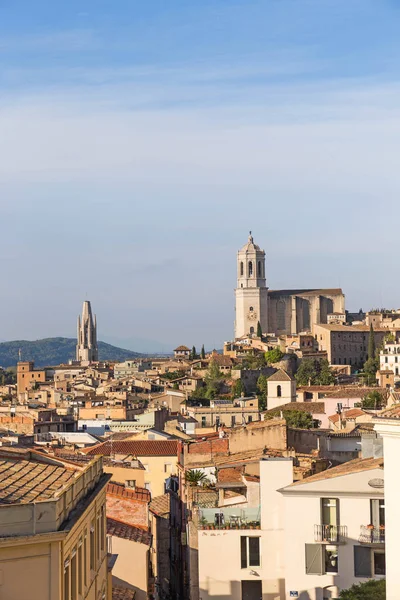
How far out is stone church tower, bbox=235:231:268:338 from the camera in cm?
17700

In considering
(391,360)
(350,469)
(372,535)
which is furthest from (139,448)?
(391,360)

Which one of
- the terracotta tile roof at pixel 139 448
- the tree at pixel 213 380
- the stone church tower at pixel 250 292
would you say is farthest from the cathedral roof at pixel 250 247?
the terracotta tile roof at pixel 139 448

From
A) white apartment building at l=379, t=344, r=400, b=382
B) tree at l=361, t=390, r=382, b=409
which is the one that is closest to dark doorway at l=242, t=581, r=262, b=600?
tree at l=361, t=390, r=382, b=409

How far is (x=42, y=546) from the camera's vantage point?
9758 millimetres

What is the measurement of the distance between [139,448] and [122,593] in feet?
70.3

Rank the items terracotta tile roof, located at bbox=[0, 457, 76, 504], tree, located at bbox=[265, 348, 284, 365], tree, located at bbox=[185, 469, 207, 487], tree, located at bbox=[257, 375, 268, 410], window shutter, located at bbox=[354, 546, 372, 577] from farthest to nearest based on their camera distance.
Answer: tree, located at bbox=[265, 348, 284, 365]
tree, located at bbox=[257, 375, 268, 410]
tree, located at bbox=[185, 469, 207, 487]
window shutter, located at bbox=[354, 546, 372, 577]
terracotta tile roof, located at bbox=[0, 457, 76, 504]

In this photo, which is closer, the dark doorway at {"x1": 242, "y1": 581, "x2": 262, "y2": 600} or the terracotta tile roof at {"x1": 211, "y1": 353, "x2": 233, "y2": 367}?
the dark doorway at {"x1": 242, "y1": 581, "x2": 262, "y2": 600}

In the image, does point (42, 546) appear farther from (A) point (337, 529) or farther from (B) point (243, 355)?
(B) point (243, 355)

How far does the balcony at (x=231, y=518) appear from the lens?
1927cm

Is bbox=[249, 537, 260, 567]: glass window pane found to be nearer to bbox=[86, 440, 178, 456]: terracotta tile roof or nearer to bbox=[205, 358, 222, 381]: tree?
bbox=[86, 440, 178, 456]: terracotta tile roof

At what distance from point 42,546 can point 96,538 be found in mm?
4271

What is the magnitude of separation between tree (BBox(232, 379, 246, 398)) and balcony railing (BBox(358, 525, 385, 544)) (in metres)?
87.4

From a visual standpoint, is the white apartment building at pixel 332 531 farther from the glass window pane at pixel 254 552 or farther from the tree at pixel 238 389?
the tree at pixel 238 389

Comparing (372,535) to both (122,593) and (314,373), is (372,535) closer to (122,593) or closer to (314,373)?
(122,593)
